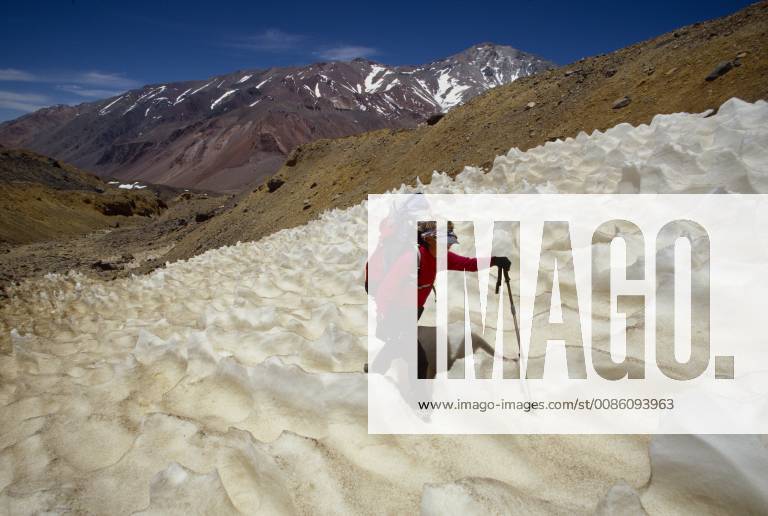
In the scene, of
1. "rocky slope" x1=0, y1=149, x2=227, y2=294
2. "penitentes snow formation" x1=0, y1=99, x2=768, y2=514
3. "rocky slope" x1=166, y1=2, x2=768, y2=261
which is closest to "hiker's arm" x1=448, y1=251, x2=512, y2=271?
"penitentes snow formation" x1=0, y1=99, x2=768, y2=514

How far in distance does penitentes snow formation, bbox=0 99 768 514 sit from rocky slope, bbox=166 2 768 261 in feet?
12.8

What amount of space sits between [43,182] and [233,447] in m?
70.2

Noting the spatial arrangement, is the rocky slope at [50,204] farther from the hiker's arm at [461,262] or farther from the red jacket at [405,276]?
the hiker's arm at [461,262]

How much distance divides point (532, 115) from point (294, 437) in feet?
43.8

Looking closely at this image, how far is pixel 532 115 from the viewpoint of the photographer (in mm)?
13523

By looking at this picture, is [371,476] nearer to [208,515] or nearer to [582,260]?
[208,515]

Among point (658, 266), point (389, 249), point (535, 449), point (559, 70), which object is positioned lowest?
point (535, 449)

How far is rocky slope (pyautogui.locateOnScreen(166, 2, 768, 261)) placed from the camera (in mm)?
9180

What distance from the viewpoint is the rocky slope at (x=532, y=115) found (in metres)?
9.18

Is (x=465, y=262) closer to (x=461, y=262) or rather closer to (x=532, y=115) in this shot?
(x=461, y=262)

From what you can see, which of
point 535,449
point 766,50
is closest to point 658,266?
point 535,449

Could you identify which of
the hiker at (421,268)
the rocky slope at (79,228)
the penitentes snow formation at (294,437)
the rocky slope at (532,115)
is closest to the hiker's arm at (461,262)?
the hiker at (421,268)

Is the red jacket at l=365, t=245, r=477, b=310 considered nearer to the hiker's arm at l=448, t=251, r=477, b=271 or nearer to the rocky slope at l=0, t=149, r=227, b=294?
the hiker's arm at l=448, t=251, r=477, b=271

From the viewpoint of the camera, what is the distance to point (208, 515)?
2176 mm
